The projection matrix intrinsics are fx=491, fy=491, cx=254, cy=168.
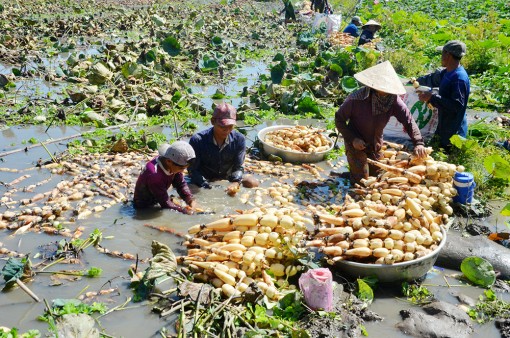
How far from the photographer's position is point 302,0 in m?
25.6

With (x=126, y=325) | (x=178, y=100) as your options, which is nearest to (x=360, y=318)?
(x=126, y=325)

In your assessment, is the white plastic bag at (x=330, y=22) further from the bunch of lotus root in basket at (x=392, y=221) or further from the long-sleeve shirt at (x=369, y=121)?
the bunch of lotus root in basket at (x=392, y=221)

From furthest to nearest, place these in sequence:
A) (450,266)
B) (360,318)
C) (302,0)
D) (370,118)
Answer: (302,0) < (370,118) < (450,266) < (360,318)

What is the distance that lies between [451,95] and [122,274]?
14.9ft

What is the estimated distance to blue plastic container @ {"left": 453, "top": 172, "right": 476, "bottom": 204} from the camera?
498cm

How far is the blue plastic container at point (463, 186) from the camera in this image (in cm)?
498

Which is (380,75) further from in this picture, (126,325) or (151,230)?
(126,325)

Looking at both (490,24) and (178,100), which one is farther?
(490,24)

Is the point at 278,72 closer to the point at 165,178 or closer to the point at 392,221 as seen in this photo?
the point at 165,178

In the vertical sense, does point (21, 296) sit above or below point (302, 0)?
below

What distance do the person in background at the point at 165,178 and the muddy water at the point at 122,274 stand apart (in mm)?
121

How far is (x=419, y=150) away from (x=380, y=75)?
89cm

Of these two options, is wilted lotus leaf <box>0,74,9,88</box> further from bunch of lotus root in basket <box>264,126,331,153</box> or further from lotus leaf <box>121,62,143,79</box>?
bunch of lotus root in basket <box>264,126,331,153</box>

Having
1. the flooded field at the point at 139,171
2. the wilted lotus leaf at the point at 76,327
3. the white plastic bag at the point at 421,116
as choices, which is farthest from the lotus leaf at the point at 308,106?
the wilted lotus leaf at the point at 76,327
